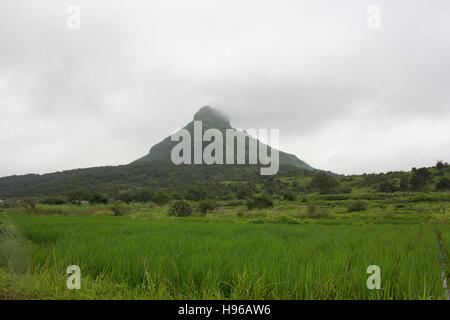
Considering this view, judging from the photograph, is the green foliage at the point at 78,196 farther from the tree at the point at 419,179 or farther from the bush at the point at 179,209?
the tree at the point at 419,179

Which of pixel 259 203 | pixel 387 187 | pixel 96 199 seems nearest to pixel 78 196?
pixel 96 199

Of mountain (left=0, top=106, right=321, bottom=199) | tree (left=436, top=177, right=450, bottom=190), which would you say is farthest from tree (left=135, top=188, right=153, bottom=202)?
tree (left=436, top=177, right=450, bottom=190)

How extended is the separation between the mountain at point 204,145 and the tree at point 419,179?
66.5 meters

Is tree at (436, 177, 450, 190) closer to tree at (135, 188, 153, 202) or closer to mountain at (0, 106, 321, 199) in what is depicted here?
mountain at (0, 106, 321, 199)

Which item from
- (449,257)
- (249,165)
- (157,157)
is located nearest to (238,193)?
(249,165)

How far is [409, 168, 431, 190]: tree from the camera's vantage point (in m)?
44.5

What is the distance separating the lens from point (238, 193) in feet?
189

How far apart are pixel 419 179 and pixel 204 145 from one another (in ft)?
280

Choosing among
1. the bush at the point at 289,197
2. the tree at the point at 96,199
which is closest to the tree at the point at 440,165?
the bush at the point at 289,197

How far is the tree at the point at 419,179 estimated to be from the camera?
1753 inches

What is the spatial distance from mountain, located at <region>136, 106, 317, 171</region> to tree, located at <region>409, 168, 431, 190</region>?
218ft
